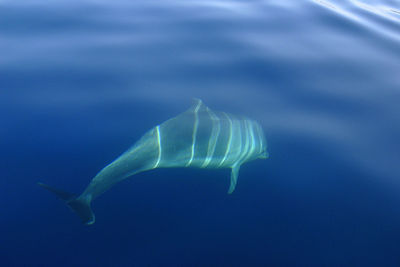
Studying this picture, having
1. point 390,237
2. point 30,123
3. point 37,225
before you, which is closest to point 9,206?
point 37,225

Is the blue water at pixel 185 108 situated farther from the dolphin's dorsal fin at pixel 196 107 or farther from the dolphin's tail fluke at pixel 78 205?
the dolphin's dorsal fin at pixel 196 107

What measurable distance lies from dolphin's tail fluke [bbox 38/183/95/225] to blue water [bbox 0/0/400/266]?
0.30m

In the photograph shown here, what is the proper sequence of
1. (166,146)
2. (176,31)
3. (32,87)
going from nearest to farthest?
1. (166,146)
2. (32,87)
3. (176,31)

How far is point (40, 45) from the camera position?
8000 millimetres

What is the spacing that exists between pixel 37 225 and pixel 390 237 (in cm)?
519

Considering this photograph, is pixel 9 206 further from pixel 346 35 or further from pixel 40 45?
pixel 346 35

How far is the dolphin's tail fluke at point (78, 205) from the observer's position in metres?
→ 4.37

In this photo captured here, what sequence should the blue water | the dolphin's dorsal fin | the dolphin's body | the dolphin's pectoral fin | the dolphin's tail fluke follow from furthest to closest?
the dolphin's dorsal fin < the dolphin's pectoral fin < the dolphin's body < the blue water < the dolphin's tail fluke

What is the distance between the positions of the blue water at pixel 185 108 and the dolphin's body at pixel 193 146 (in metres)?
0.29

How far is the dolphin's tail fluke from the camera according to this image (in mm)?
4371

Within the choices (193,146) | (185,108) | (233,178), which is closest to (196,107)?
(185,108)

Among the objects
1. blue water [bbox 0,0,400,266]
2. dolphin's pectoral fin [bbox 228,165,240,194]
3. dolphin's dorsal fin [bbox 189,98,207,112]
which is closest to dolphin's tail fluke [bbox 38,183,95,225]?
blue water [bbox 0,0,400,266]

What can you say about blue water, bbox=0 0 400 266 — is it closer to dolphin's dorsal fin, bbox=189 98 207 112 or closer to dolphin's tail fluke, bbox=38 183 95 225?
dolphin's tail fluke, bbox=38 183 95 225

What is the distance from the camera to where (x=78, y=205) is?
4418 millimetres
